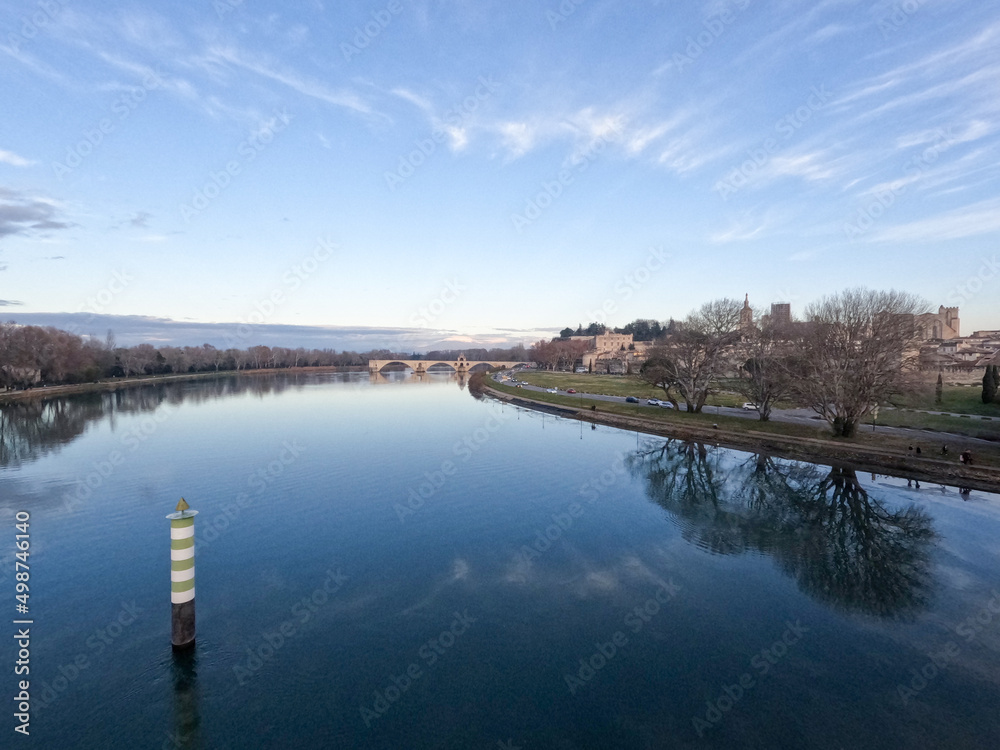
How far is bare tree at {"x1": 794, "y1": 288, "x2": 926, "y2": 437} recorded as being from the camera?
29.2 m

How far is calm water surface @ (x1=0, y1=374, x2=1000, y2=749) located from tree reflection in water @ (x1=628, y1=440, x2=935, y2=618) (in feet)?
0.44

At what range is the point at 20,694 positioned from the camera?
8.78 meters

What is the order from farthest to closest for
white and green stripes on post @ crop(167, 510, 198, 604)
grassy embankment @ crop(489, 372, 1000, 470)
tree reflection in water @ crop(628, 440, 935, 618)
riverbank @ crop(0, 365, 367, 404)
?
riverbank @ crop(0, 365, 367, 404) < grassy embankment @ crop(489, 372, 1000, 470) < tree reflection in water @ crop(628, 440, 935, 618) < white and green stripes on post @ crop(167, 510, 198, 604)

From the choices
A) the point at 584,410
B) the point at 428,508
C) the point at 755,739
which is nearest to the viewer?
the point at 755,739

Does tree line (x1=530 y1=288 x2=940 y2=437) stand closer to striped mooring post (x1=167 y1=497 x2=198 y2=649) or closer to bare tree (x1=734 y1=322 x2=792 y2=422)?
bare tree (x1=734 y1=322 x2=792 y2=422)

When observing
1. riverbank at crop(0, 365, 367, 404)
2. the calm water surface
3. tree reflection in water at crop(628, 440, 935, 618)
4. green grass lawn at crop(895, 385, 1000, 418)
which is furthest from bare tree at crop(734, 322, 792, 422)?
riverbank at crop(0, 365, 367, 404)

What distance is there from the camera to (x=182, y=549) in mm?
9117

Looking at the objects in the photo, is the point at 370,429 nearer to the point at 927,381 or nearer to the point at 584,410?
the point at 584,410

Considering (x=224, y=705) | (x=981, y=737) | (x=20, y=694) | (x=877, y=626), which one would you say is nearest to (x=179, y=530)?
(x=224, y=705)

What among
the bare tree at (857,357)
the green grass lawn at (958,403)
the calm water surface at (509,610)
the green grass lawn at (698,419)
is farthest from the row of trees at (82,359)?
the green grass lawn at (958,403)

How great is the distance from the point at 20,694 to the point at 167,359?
12705 cm

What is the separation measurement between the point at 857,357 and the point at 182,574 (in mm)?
34313

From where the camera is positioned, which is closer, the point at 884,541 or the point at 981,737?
the point at 981,737

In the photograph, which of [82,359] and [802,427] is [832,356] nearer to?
[802,427]
